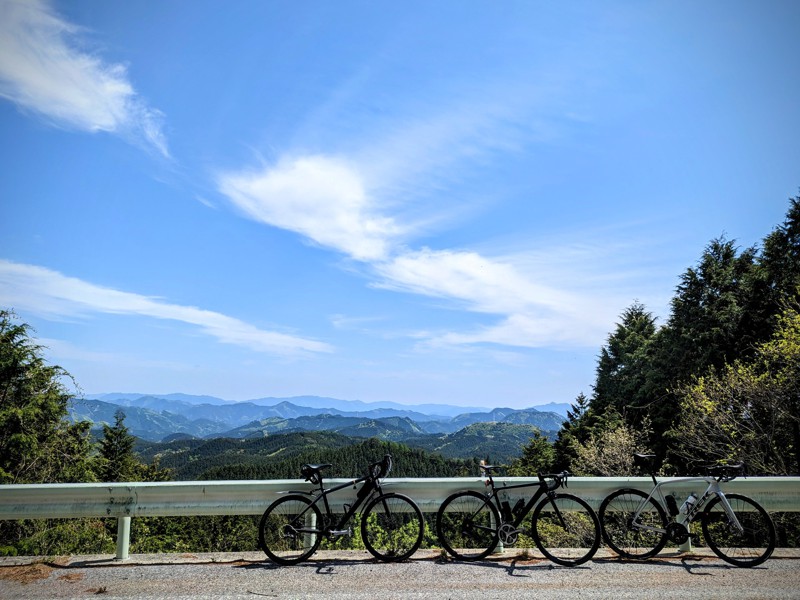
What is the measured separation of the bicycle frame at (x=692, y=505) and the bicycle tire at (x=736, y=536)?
7cm

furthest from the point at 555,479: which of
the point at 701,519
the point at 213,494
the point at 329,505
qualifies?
the point at 213,494

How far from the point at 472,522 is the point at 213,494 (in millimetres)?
3408

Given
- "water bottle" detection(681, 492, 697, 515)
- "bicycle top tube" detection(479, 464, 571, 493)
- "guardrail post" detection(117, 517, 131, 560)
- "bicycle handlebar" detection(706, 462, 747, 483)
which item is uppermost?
"bicycle handlebar" detection(706, 462, 747, 483)

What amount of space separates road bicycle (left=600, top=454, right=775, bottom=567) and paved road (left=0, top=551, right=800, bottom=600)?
0.63ft

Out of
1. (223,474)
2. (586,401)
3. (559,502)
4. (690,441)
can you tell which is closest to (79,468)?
(559,502)

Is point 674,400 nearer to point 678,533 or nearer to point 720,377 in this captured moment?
point 720,377

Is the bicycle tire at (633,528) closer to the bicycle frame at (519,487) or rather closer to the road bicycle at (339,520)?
the bicycle frame at (519,487)

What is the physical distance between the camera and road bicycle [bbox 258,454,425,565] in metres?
6.20

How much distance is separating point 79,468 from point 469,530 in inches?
906

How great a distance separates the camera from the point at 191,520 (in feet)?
196

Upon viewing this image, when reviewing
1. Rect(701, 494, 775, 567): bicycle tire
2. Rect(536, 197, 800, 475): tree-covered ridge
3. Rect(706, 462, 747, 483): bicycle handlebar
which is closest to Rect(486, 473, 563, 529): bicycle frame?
Rect(701, 494, 775, 567): bicycle tire

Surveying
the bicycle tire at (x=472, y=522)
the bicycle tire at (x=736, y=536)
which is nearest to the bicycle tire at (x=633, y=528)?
the bicycle tire at (x=736, y=536)

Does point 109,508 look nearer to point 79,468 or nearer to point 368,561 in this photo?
point 368,561

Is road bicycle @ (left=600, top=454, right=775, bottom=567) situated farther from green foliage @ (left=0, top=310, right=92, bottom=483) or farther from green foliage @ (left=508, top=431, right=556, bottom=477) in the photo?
green foliage @ (left=508, top=431, right=556, bottom=477)
